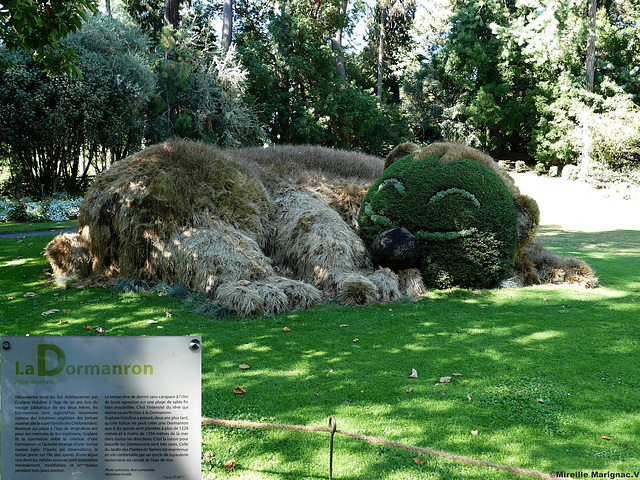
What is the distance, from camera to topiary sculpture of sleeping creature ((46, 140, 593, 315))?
716 centimetres

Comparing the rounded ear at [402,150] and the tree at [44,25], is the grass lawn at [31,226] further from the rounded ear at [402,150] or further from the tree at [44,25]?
the rounded ear at [402,150]

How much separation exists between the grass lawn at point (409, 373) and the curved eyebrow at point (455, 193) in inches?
56.2

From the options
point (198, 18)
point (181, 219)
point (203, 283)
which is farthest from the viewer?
point (198, 18)

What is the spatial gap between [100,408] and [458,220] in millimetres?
6135

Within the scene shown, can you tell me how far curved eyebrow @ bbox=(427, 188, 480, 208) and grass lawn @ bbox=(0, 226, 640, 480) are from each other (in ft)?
4.69

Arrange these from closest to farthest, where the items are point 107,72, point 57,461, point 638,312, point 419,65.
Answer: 1. point 57,461
2. point 638,312
3. point 107,72
4. point 419,65

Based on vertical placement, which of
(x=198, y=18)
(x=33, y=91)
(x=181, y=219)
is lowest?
(x=181, y=219)

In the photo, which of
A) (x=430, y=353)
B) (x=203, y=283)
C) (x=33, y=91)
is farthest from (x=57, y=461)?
(x=33, y=91)

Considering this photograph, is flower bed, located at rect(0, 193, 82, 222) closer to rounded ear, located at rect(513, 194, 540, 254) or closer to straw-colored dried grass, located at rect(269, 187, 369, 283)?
straw-colored dried grass, located at rect(269, 187, 369, 283)

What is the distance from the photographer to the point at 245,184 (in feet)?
27.4

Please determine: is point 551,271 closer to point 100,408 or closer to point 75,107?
point 100,408

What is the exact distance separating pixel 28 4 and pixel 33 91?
11159mm

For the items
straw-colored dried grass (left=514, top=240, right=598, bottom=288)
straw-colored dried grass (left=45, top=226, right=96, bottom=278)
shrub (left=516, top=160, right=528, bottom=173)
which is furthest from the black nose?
shrub (left=516, top=160, right=528, bottom=173)

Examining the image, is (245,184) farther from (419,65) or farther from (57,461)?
(419,65)
